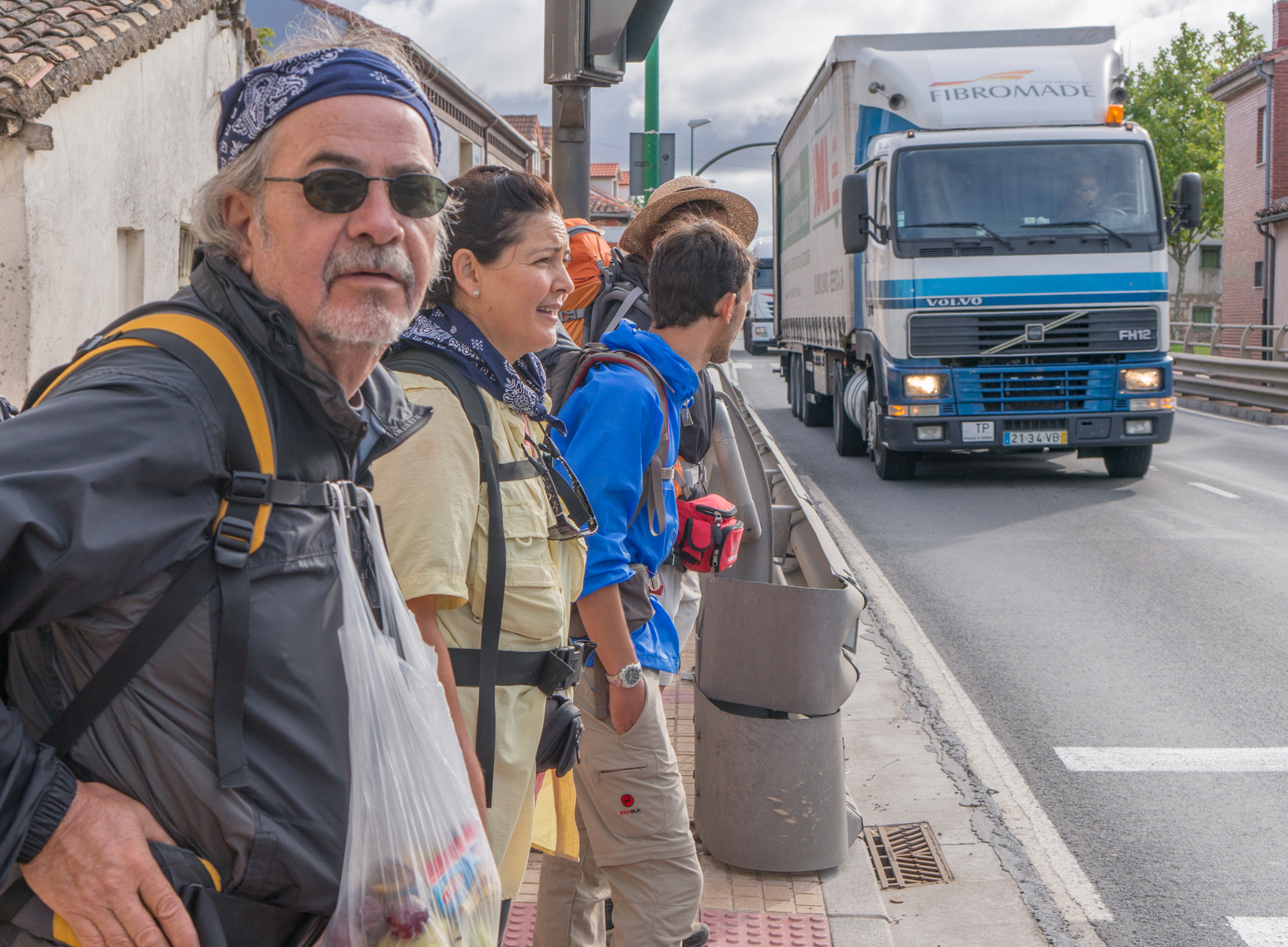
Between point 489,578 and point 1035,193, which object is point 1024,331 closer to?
point 1035,193

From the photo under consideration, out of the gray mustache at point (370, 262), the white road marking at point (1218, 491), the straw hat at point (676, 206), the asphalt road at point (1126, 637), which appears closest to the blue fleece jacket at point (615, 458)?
the gray mustache at point (370, 262)

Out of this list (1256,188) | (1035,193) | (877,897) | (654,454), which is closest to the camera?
(654,454)

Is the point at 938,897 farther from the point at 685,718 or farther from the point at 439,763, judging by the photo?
the point at 439,763

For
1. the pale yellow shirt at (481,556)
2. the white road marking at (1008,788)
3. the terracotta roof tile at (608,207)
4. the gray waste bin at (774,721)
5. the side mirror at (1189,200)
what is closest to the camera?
the pale yellow shirt at (481,556)

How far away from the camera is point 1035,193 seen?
37.2ft

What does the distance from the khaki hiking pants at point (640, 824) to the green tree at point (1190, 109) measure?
1734 inches

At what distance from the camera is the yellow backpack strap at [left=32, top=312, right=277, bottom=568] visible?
1.34 meters

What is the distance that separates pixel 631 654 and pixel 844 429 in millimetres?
12424

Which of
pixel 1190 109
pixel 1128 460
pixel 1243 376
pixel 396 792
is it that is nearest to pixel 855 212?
pixel 1128 460

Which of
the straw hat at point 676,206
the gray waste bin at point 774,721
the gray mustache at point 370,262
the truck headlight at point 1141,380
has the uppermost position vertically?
the straw hat at point 676,206

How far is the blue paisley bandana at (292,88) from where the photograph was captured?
5.35ft

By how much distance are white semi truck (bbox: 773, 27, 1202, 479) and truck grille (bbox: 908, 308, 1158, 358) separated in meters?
0.02

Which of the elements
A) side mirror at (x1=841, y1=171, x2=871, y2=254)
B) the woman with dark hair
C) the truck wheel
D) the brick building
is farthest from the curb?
the brick building

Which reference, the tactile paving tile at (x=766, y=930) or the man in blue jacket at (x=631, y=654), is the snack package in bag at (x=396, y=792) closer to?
the man in blue jacket at (x=631, y=654)
